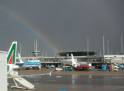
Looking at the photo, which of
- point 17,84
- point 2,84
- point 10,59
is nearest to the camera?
point 2,84

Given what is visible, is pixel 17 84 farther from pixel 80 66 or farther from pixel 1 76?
pixel 80 66

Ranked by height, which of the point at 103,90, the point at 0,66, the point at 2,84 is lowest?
the point at 103,90

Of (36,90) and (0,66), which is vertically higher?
(0,66)

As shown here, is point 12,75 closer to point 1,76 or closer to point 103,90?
point 103,90

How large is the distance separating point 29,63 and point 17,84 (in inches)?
5240

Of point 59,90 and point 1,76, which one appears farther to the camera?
point 59,90

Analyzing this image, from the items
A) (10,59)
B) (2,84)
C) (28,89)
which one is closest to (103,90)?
(28,89)

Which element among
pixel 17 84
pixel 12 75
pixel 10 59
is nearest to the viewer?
pixel 10 59

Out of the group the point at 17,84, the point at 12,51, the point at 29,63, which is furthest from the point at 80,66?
the point at 12,51

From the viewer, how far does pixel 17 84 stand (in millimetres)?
44156

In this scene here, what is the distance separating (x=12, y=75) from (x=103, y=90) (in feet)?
39.4

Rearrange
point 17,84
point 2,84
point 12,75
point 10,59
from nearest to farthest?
point 2,84
point 10,59
point 12,75
point 17,84

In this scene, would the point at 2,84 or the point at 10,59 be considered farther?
the point at 10,59

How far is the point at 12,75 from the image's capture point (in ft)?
122
